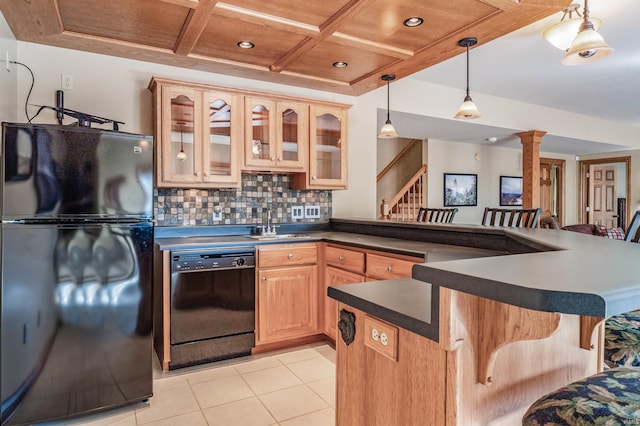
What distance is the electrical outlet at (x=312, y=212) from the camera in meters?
3.92

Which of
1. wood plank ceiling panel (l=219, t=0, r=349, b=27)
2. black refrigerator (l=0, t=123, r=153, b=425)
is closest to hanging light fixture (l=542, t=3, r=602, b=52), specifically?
wood plank ceiling panel (l=219, t=0, r=349, b=27)

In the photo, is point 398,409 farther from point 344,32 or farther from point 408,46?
point 408,46

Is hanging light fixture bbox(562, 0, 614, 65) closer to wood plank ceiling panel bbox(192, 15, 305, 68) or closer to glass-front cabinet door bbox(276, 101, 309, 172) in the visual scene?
wood plank ceiling panel bbox(192, 15, 305, 68)

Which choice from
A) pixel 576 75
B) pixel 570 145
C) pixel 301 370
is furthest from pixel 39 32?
pixel 570 145

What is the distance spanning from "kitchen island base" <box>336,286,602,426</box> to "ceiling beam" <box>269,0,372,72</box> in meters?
1.87

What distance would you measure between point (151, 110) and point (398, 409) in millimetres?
2966

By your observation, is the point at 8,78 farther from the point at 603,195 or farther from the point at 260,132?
the point at 603,195

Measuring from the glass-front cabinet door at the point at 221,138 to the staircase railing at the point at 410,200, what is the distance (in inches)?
160

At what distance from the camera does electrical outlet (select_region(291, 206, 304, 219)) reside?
3.84m

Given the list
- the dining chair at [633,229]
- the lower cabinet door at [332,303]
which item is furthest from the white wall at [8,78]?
the dining chair at [633,229]

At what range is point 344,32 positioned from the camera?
8.80 feet

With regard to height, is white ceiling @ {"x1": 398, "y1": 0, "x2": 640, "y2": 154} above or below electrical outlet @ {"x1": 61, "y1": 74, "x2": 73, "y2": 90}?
above

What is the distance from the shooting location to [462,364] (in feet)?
2.94

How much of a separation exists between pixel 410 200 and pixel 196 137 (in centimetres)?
484
